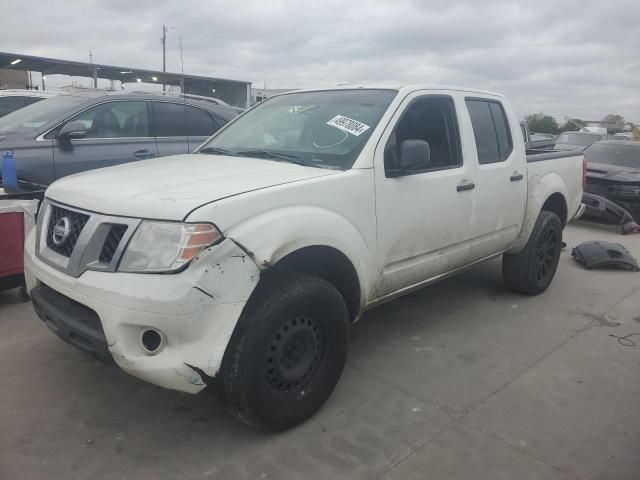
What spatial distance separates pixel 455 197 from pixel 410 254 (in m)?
0.59

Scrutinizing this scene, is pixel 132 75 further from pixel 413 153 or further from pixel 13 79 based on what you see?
pixel 413 153

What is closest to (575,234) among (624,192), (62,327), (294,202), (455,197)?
(624,192)

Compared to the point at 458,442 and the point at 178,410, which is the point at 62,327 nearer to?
the point at 178,410

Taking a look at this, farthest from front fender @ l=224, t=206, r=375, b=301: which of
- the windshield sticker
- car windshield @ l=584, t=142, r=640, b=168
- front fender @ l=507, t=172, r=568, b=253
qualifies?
car windshield @ l=584, t=142, r=640, b=168

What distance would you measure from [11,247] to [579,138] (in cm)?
1344

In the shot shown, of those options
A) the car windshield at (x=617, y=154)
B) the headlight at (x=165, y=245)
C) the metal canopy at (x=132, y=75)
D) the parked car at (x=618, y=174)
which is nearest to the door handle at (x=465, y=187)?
the headlight at (x=165, y=245)

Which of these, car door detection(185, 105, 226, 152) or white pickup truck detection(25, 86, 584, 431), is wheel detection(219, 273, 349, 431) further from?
car door detection(185, 105, 226, 152)

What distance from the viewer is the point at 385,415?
2936 millimetres

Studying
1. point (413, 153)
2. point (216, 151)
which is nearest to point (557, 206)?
point (413, 153)

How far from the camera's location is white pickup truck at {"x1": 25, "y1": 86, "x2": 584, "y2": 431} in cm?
227

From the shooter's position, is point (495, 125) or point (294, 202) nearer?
point (294, 202)

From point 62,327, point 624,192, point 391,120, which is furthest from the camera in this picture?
point 624,192

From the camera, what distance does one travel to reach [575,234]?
8.32m

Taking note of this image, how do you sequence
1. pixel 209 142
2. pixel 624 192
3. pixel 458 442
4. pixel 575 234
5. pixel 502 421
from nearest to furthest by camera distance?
pixel 458 442 → pixel 502 421 → pixel 209 142 → pixel 575 234 → pixel 624 192
